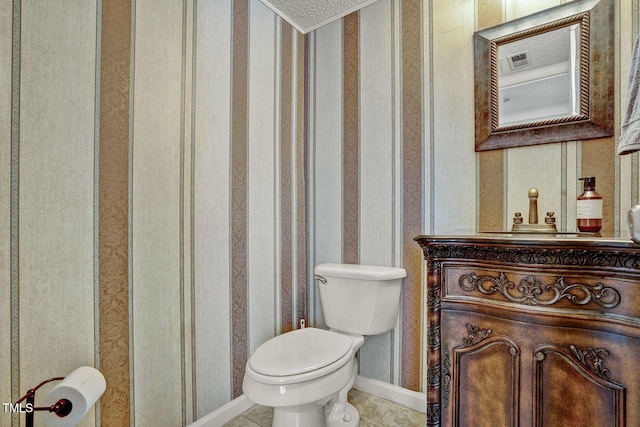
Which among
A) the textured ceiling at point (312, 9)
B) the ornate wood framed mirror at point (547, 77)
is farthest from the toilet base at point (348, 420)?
the textured ceiling at point (312, 9)

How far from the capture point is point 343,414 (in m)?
1.50

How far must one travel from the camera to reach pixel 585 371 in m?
0.78

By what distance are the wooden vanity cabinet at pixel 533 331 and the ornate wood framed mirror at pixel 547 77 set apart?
29.1 inches

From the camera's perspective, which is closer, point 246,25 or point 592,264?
point 592,264

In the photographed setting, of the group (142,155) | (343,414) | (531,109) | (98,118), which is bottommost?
(343,414)

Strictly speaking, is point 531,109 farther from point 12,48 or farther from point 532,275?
point 12,48

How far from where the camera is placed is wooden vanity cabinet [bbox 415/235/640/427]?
74 centimetres

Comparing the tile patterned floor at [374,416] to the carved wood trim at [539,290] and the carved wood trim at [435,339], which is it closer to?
the carved wood trim at [435,339]

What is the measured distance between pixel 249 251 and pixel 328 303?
512mm

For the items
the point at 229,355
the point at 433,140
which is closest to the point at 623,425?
the point at 433,140

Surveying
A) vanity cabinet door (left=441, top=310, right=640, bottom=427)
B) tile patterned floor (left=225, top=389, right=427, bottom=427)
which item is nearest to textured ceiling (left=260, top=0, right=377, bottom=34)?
vanity cabinet door (left=441, top=310, right=640, bottom=427)

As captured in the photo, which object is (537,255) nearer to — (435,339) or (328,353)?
(435,339)

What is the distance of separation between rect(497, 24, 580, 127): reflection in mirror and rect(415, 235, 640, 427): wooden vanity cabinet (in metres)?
0.80

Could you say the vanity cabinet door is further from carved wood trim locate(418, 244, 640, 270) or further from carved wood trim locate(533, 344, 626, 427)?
carved wood trim locate(418, 244, 640, 270)
